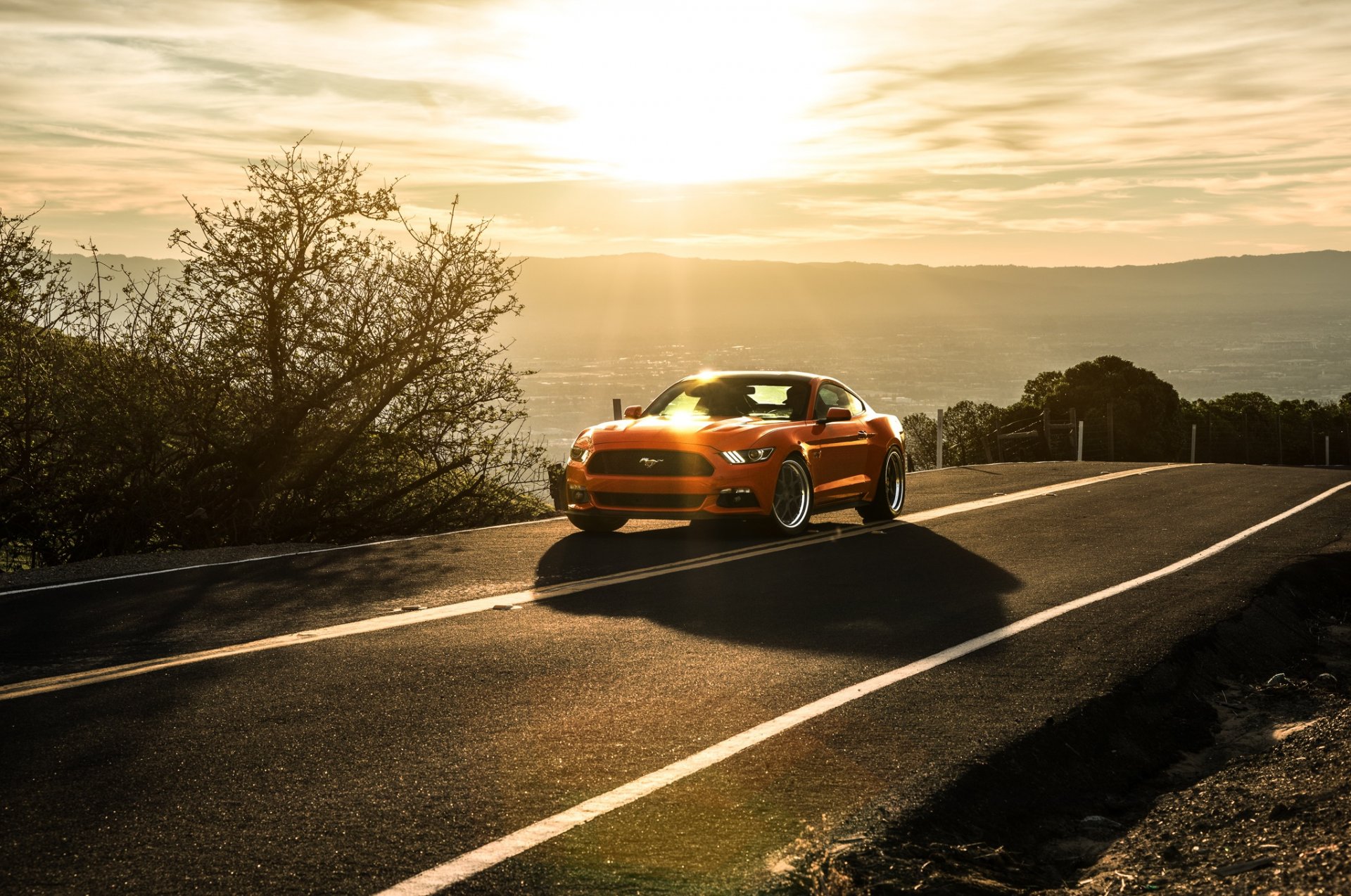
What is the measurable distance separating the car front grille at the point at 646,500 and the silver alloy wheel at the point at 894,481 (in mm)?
3047

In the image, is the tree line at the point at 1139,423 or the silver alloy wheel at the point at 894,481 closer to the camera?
the silver alloy wheel at the point at 894,481

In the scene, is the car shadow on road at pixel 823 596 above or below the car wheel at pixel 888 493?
below

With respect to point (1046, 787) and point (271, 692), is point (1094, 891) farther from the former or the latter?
point (271, 692)

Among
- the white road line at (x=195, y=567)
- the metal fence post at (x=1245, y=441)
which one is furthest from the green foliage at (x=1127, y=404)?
the white road line at (x=195, y=567)

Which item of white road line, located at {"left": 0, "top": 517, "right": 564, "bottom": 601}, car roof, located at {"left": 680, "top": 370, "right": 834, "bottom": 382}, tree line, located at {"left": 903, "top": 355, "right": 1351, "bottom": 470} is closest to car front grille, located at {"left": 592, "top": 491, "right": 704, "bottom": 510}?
white road line, located at {"left": 0, "top": 517, "right": 564, "bottom": 601}

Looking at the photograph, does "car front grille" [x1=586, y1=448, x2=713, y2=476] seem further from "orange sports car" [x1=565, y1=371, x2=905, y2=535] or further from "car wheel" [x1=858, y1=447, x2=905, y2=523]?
"car wheel" [x1=858, y1=447, x2=905, y2=523]

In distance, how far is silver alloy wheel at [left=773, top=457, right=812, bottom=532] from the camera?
12.0 m

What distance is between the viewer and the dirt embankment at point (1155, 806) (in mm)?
3670

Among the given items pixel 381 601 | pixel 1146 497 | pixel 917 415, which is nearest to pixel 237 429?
pixel 381 601

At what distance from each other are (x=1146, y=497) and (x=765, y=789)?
45.3 ft

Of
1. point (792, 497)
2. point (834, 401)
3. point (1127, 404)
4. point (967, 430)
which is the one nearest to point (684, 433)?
point (792, 497)

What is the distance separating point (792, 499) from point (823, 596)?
3.52 m

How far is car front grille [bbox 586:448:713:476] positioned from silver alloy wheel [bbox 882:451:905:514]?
2964 mm

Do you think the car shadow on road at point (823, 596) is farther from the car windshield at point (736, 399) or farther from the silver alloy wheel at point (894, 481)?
the silver alloy wheel at point (894, 481)
